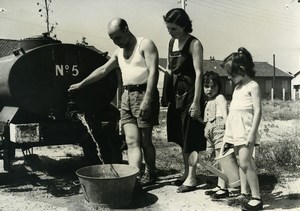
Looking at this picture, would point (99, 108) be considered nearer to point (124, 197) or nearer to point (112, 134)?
point (112, 134)

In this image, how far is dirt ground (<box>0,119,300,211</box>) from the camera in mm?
4395

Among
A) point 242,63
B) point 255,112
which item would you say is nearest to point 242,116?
point 255,112

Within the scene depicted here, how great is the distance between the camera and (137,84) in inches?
192

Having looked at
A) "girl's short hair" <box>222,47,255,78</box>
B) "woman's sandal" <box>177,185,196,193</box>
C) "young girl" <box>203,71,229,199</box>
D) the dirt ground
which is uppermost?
"girl's short hair" <box>222,47,255,78</box>

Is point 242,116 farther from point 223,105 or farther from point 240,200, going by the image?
point 240,200

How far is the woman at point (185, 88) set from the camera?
4676mm

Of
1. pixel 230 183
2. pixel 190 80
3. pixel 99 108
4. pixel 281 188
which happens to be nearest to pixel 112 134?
pixel 99 108

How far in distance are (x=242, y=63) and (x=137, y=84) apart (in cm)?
137

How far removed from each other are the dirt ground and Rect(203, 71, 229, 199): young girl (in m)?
0.18

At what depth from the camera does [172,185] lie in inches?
209

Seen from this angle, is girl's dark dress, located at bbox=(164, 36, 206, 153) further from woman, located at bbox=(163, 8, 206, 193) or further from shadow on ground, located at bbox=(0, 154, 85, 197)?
shadow on ground, located at bbox=(0, 154, 85, 197)

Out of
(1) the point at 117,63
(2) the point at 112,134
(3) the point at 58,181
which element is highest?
(1) the point at 117,63

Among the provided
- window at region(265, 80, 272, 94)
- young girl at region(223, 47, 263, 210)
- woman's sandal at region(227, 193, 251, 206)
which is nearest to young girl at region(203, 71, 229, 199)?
woman's sandal at region(227, 193, 251, 206)

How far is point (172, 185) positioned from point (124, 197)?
3.75ft
